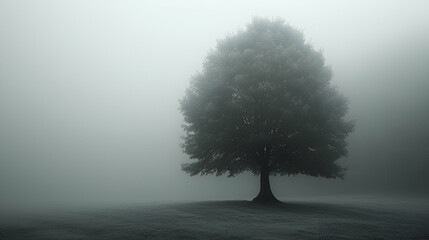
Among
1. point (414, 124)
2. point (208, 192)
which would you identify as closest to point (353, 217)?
point (208, 192)

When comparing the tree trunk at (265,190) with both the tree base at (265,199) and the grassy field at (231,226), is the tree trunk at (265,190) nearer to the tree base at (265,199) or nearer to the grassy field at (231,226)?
the tree base at (265,199)

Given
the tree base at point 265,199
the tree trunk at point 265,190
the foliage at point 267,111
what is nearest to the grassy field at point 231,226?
the tree base at point 265,199

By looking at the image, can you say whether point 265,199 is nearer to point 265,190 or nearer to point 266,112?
point 265,190

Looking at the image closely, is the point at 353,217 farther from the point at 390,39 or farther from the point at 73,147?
the point at 73,147

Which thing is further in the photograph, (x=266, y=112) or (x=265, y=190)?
(x=265, y=190)

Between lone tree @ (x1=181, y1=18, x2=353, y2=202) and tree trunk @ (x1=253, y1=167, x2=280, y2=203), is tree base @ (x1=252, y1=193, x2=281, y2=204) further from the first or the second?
lone tree @ (x1=181, y1=18, x2=353, y2=202)

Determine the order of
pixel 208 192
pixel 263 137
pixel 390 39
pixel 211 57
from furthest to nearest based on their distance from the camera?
pixel 390 39 → pixel 208 192 → pixel 211 57 → pixel 263 137

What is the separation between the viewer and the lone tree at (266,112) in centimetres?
3294

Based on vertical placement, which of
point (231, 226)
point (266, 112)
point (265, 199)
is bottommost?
point (231, 226)

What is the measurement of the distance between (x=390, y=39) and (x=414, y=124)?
138ft

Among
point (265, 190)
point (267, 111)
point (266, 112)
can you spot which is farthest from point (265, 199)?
point (267, 111)

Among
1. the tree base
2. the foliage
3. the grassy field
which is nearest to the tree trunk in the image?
the tree base

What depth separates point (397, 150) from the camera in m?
85.0

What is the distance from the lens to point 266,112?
33.3m
